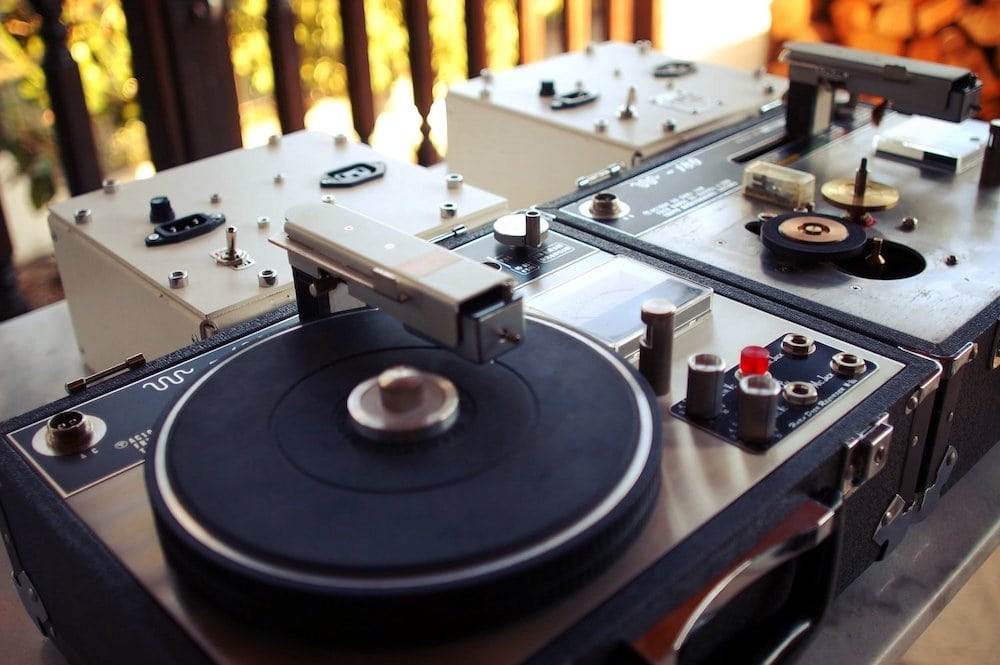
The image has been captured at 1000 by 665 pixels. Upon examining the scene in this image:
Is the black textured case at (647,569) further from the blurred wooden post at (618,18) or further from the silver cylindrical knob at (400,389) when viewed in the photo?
the blurred wooden post at (618,18)

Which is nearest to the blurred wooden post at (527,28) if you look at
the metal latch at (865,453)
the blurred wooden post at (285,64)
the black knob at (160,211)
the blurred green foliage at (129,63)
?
the blurred green foliage at (129,63)

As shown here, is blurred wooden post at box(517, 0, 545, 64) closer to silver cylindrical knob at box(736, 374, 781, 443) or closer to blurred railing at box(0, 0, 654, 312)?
blurred railing at box(0, 0, 654, 312)

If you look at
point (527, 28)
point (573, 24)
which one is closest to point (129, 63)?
point (527, 28)

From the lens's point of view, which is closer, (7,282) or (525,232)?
(525,232)

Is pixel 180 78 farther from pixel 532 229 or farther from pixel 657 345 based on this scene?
pixel 657 345

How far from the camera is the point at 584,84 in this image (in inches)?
63.0

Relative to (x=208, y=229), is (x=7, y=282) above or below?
below

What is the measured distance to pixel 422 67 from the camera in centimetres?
215

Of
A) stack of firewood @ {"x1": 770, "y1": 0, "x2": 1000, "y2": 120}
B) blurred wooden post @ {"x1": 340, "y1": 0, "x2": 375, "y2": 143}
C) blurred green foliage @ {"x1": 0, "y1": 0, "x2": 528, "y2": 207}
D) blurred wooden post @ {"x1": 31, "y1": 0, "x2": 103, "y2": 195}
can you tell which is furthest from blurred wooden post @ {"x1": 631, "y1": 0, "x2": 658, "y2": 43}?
blurred wooden post @ {"x1": 31, "y1": 0, "x2": 103, "y2": 195}

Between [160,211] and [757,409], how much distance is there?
2.34 feet

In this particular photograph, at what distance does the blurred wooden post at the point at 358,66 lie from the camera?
1.97m

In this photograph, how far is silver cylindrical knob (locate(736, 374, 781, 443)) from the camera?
0.75 m

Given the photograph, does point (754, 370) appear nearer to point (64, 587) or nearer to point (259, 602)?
point (259, 602)

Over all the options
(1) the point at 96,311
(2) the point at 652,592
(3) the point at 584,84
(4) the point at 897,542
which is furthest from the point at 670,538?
(3) the point at 584,84
